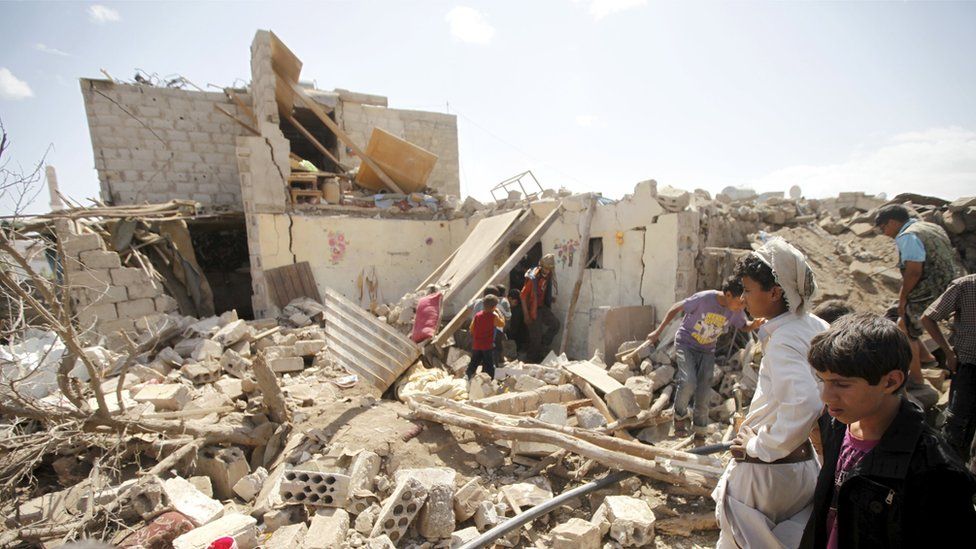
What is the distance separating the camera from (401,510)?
2982mm

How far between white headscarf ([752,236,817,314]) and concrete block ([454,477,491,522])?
2517 mm

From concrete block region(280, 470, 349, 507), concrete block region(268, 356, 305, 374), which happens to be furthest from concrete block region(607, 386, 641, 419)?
concrete block region(268, 356, 305, 374)

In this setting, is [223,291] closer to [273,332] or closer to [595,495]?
[273,332]

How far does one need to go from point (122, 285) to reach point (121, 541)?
583 cm

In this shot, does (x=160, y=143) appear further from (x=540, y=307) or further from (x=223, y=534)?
(x=223, y=534)

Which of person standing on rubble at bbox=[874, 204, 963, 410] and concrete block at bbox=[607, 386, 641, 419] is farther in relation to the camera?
concrete block at bbox=[607, 386, 641, 419]

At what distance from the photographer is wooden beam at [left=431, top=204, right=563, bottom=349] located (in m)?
6.36

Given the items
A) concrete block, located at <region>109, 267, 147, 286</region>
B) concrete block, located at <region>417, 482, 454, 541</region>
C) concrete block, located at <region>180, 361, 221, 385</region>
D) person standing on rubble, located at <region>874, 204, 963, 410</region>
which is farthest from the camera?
concrete block, located at <region>109, 267, 147, 286</region>

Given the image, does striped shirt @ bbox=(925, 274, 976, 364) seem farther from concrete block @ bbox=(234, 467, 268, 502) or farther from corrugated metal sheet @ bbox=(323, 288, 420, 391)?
concrete block @ bbox=(234, 467, 268, 502)

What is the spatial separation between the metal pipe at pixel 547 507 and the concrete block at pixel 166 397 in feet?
12.8

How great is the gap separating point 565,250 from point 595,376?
314cm

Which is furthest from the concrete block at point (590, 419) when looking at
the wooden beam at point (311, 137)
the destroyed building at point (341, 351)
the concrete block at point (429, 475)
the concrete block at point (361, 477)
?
the wooden beam at point (311, 137)

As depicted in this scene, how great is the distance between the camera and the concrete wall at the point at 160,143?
10.1 m

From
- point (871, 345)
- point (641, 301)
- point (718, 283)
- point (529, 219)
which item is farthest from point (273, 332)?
point (871, 345)
